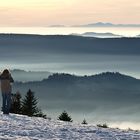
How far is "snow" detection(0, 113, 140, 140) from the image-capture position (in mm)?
18859

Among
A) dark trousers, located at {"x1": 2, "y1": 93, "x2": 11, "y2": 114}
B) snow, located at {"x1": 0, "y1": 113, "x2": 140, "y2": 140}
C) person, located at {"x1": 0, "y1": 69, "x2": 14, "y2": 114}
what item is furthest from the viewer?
dark trousers, located at {"x1": 2, "y1": 93, "x2": 11, "y2": 114}

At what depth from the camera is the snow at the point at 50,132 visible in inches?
742

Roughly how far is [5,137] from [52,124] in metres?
4.78

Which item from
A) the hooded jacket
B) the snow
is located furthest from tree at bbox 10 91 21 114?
the snow

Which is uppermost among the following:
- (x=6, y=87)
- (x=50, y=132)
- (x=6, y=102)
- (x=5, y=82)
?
(x=5, y=82)

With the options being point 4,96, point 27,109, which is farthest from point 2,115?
point 27,109

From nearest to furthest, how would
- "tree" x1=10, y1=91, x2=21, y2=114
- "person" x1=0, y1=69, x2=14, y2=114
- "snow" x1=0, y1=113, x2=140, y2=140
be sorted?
1. "snow" x1=0, y1=113, x2=140, y2=140
2. "person" x1=0, y1=69, x2=14, y2=114
3. "tree" x1=10, y1=91, x2=21, y2=114

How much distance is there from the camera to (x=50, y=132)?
19938 millimetres

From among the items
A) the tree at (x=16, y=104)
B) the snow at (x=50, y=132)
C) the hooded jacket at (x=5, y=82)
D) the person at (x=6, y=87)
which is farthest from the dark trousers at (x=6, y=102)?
the tree at (x=16, y=104)

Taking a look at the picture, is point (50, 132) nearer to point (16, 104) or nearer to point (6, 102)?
point (6, 102)

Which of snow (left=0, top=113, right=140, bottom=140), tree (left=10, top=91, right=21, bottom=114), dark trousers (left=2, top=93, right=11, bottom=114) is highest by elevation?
tree (left=10, top=91, right=21, bottom=114)

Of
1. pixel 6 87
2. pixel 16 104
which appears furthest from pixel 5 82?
pixel 16 104

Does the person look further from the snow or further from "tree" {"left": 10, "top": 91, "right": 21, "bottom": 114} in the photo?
"tree" {"left": 10, "top": 91, "right": 21, "bottom": 114}

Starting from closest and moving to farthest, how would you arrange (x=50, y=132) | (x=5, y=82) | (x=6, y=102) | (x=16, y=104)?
(x=50, y=132) → (x=5, y=82) → (x=6, y=102) → (x=16, y=104)
